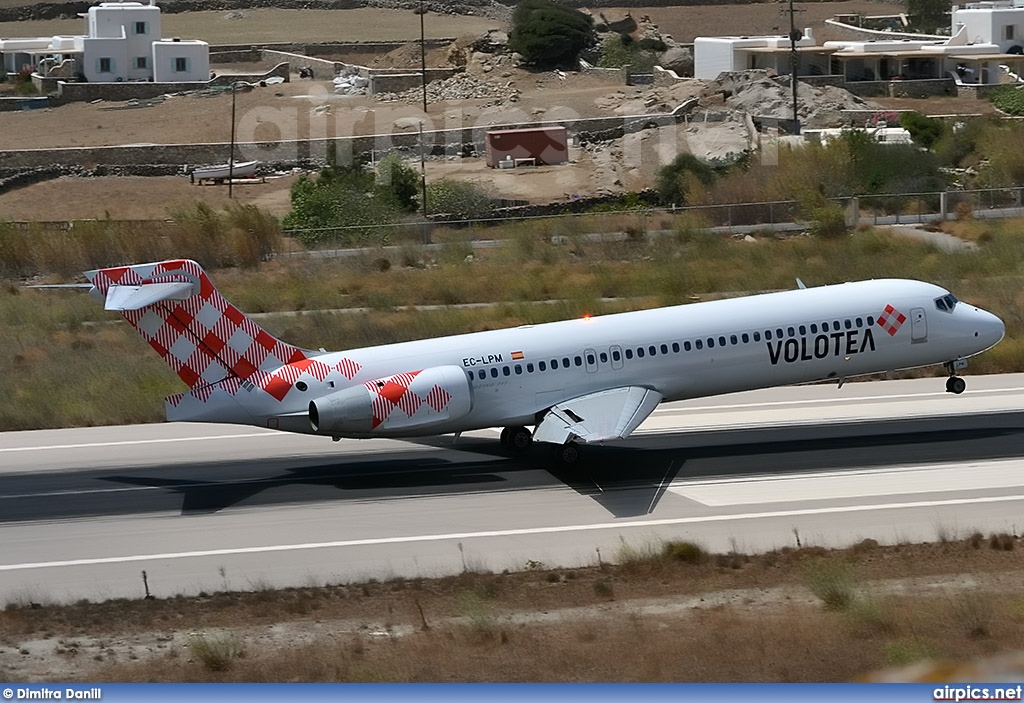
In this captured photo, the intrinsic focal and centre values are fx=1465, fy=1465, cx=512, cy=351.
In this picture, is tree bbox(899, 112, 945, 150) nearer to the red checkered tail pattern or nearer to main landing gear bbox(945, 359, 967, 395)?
main landing gear bbox(945, 359, 967, 395)

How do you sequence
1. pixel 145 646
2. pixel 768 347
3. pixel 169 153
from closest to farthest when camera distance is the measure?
1. pixel 145 646
2. pixel 768 347
3. pixel 169 153

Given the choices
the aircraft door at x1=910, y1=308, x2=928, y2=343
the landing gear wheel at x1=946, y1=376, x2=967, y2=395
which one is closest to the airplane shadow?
the landing gear wheel at x1=946, y1=376, x2=967, y2=395

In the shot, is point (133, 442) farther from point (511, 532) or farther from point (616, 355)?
point (511, 532)

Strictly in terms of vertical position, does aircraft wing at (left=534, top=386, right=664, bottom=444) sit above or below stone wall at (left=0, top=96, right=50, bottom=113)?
below

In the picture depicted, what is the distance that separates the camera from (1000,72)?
111750 millimetres

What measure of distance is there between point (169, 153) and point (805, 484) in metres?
73.6

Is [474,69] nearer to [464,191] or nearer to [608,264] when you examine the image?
[464,191]

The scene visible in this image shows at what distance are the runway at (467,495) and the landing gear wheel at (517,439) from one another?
0.84 ft

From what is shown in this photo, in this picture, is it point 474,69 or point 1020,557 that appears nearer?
point 1020,557

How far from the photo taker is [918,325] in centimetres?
2962

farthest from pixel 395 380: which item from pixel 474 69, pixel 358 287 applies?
pixel 474 69

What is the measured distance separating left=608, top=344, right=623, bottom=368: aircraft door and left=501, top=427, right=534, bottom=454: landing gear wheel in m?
2.40

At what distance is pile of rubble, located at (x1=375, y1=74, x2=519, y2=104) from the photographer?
109188 mm

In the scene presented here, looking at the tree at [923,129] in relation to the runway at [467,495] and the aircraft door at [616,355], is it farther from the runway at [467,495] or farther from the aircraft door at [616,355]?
the aircraft door at [616,355]
